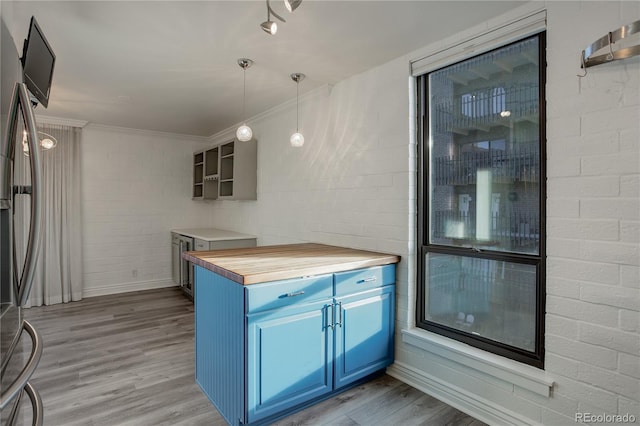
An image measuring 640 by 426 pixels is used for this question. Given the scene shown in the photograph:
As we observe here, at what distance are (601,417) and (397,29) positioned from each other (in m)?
2.44

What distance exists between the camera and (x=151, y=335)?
346 centimetres

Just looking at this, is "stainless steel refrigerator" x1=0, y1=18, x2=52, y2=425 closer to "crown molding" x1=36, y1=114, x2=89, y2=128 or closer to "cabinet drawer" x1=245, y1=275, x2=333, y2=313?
"cabinet drawer" x1=245, y1=275, x2=333, y2=313

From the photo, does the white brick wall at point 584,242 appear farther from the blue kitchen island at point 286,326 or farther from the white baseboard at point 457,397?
the blue kitchen island at point 286,326

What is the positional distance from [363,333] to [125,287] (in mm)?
4172

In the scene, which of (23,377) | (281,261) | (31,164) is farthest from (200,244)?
(23,377)

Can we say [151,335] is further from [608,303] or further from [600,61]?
[600,61]

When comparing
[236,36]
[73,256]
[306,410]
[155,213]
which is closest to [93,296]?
[73,256]

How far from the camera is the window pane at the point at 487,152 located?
2.07 meters

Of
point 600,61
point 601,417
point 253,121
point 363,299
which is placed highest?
point 253,121

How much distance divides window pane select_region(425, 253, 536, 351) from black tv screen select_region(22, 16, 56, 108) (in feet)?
8.20

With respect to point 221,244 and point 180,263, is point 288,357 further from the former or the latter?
point 180,263

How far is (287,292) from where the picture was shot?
207 cm

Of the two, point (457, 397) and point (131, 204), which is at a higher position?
point (131, 204)

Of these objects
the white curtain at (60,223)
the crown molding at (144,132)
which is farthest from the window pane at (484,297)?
the white curtain at (60,223)
